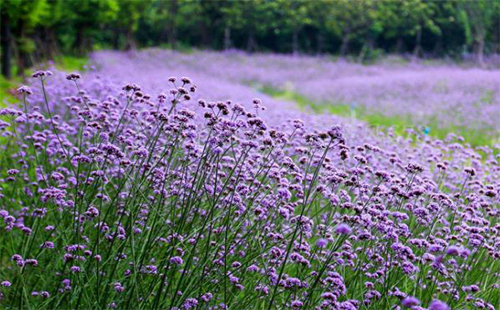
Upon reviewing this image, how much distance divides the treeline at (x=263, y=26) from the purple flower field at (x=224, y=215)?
41.8 feet

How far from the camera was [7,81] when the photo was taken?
15922mm

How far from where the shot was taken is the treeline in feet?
72.5

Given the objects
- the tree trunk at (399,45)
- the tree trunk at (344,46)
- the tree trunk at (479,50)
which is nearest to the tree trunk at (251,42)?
the tree trunk at (344,46)

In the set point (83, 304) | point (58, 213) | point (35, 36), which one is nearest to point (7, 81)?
point (35, 36)

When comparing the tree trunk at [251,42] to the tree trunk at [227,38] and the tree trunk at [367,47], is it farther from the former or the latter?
the tree trunk at [367,47]

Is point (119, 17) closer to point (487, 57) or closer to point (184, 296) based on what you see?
point (487, 57)

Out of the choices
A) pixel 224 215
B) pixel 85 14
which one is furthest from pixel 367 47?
pixel 224 215

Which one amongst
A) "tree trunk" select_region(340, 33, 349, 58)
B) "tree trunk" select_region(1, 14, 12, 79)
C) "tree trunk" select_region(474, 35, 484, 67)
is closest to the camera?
"tree trunk" select_region(1, 14, 12, 79)

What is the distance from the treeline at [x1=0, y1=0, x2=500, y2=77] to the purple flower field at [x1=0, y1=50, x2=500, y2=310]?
502 inches

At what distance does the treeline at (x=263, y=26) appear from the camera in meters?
22.1

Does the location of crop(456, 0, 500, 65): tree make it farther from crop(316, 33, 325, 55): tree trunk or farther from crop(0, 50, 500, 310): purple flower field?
crop(0, 50, 500, 310): purple flower field

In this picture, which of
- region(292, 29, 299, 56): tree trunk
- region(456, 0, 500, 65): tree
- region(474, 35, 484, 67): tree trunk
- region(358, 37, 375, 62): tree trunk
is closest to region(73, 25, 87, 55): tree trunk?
region(292, 29, 299, 56): tree trunk

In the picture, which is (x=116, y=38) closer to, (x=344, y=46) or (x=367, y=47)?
(x=344, y=46)

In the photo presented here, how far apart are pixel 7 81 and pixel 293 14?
86.0 feet
